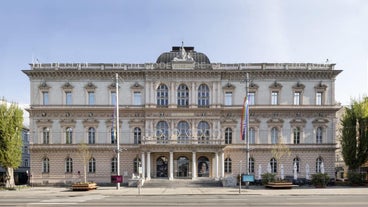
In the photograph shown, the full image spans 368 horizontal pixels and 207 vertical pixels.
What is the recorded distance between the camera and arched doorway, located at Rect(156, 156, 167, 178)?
5547 cm

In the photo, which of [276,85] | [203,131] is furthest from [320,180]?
[203,131]

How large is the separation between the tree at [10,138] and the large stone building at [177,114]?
560cm

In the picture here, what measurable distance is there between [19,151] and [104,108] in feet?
42.9

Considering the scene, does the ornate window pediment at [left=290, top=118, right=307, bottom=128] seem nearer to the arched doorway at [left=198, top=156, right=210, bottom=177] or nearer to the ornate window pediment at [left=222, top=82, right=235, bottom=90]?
the ornate window pediment at [left=222, top=82, right=235, bottom=90]

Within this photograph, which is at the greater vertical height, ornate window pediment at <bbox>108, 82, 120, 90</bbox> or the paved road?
ornate window pediment at <bbox>108, 82, 120, 90</bbox>

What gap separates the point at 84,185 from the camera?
41.9m

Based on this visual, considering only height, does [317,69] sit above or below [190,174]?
above

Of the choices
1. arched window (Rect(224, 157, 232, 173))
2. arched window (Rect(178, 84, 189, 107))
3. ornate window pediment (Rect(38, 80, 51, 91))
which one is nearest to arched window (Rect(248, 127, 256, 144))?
arched window (Rect(224, 157, 232, 173))

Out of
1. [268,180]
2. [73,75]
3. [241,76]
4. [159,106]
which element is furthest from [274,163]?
[73,75]

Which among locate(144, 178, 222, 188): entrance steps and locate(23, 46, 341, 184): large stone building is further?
locate(23, 46, 341, 184): large stone building

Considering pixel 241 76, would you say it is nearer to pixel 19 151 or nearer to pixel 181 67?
pixel 181 67

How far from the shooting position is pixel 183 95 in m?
54.9

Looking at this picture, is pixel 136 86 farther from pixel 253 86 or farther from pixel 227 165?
pixel 227 165

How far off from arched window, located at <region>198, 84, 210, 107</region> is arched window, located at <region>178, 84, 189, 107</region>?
6.47 ft
